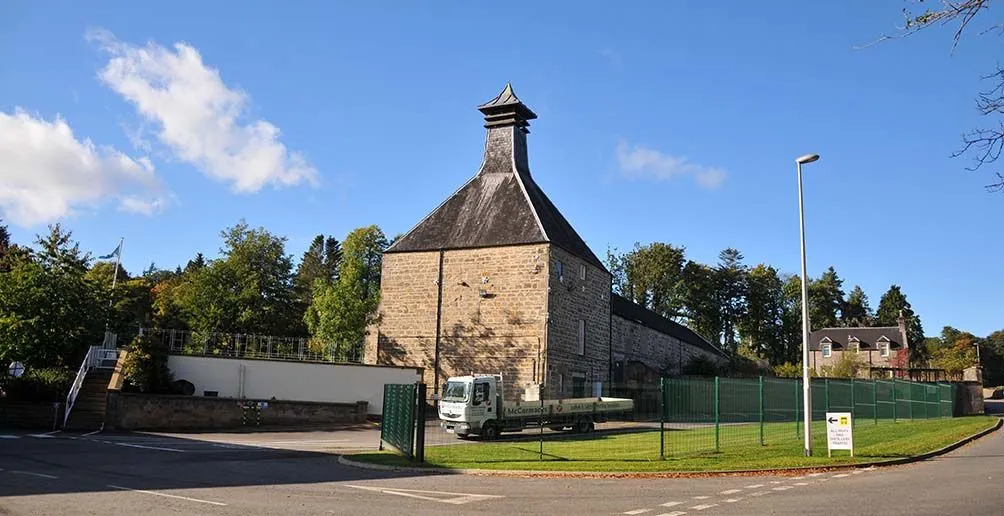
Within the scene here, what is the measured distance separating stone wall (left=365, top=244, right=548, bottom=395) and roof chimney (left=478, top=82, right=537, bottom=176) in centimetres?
665

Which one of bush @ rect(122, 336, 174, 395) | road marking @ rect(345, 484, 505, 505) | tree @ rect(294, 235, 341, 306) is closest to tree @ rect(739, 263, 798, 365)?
tree @ rect(294, 235, 341, 306)

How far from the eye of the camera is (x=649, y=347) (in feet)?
183

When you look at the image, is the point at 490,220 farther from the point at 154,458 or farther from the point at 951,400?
the point at 951,400

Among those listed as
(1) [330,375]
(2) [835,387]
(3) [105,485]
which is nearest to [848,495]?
(3) [105,485]

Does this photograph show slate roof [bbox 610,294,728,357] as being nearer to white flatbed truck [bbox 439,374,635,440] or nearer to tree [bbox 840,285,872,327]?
white flatbed truck [bbox 439,374,635,440]

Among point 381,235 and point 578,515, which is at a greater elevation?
point 381,235

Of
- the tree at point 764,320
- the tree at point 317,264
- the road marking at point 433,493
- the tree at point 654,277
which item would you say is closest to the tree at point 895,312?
the tree at point 764,320

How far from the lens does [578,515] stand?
10750mm

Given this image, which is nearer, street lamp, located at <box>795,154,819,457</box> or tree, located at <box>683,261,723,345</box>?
street lamp, located at <box>795,154,819,457</box>

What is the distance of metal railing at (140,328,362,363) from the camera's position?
36969 millimetres

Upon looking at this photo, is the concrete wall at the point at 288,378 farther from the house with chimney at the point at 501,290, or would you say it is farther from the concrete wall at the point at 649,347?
the concrete wall at the point at 649,347

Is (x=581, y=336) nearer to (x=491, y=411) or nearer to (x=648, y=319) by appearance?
(x=648, y=319)

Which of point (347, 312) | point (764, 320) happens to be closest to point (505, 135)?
point (347, 312)

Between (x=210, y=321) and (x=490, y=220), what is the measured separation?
25110 mm
